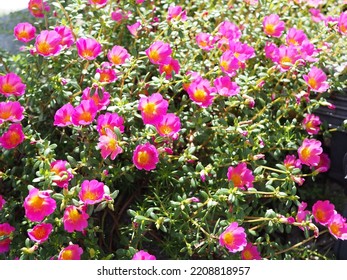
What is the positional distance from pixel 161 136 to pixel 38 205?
1.23ft

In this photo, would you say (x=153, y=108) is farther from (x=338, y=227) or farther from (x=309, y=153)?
(x=338, y=227)

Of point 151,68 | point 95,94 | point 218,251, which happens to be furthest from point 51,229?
point 151,68

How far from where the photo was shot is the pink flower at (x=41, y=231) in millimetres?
1465

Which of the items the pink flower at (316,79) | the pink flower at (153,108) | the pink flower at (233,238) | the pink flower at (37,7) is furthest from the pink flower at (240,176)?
the pink flower at (37,7)

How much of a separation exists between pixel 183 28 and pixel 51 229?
2.53 feet

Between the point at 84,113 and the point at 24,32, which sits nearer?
the point at 84,113

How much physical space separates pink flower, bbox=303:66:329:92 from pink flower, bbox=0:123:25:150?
87cm

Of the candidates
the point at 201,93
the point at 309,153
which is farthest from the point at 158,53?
the point at 309,153

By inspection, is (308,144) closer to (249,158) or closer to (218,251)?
(249,158)

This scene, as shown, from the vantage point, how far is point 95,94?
5.22 ft

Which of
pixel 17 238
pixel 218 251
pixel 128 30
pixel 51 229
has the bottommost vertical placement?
pixel 218 251

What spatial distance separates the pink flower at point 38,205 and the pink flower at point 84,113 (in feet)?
0.72

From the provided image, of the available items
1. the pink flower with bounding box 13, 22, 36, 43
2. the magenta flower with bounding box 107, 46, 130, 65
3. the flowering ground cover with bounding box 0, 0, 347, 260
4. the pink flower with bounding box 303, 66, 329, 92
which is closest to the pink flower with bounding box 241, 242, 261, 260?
the flowering ground cover with bounding box 0, 0, 347, 260

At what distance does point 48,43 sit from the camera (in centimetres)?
164
